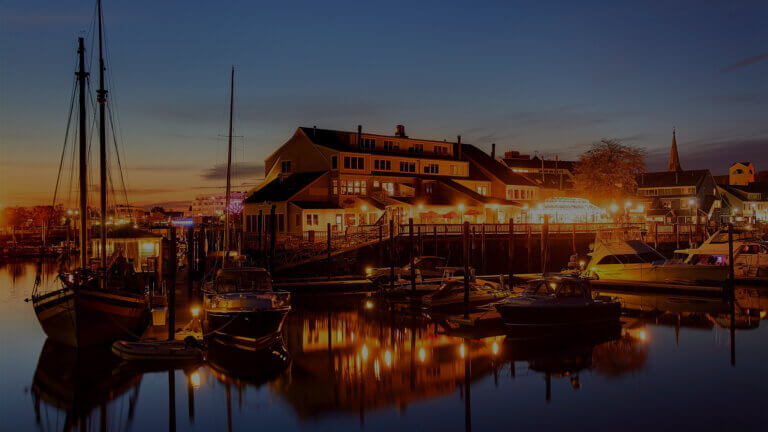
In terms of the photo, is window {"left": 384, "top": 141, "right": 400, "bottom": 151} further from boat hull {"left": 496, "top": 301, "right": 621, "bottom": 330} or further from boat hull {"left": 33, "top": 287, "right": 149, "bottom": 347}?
boat hull {"left": 33, "top": 287, "right": 149, "bottom": 347}

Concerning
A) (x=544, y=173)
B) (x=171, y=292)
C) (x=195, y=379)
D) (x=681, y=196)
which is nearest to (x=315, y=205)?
(x=171, y=292)

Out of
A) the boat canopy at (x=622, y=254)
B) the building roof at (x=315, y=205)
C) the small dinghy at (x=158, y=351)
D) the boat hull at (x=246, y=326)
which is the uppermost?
the building roof at (x=315, y=205)

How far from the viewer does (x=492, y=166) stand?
255 feet

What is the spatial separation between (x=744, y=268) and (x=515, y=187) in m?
34.0

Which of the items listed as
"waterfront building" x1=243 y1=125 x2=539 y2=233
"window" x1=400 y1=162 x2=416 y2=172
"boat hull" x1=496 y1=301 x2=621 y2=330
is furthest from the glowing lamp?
"window" x1=400 y1=162 x2=416 y2=172

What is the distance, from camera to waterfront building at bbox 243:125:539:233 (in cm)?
5878

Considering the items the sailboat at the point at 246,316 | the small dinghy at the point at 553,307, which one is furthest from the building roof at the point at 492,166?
the sailboat at the point at 246,316

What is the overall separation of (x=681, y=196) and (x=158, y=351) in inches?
3993

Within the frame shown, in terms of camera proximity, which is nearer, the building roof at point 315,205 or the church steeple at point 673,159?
the building roof at point 315,205

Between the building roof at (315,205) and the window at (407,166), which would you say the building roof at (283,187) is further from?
the window at (407,166)

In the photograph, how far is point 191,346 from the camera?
22781mm

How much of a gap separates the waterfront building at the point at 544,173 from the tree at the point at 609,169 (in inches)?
145

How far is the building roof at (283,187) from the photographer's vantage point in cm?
5925

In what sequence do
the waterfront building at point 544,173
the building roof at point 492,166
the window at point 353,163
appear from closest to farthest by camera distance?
1. the window at point 353,163
2. the building roof at point 492,166
3. the waterfront building at point 544,173
